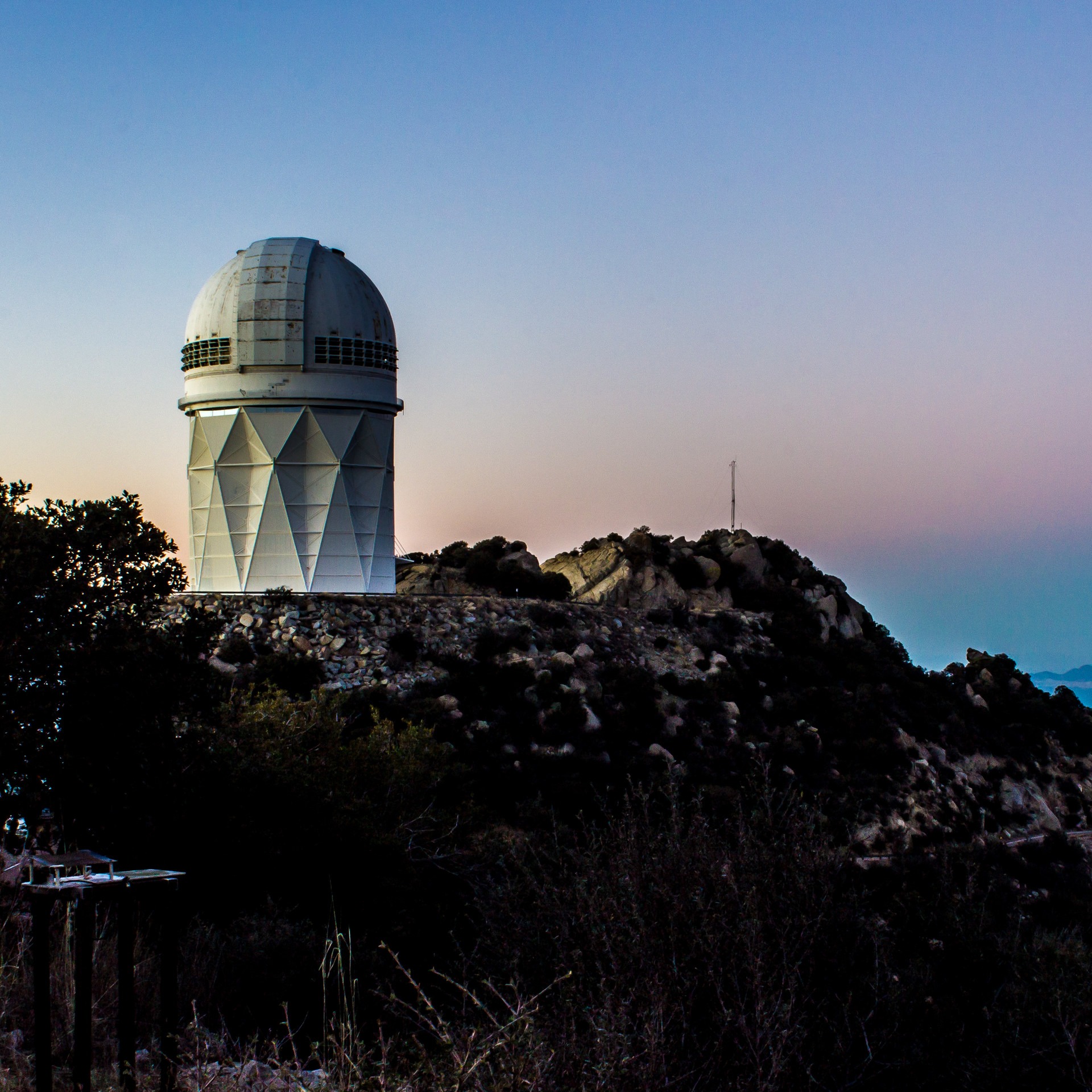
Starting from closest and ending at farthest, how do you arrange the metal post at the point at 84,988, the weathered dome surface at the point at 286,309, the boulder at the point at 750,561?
the metal post at the point at 84,988
the weathered dome surface at the point at 286,309
the boulder at the point at 750,561

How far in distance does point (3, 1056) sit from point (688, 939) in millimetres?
3868

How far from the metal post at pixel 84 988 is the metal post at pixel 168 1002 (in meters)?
0.39

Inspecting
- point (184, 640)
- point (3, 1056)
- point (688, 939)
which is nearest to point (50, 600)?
point (184, 640)

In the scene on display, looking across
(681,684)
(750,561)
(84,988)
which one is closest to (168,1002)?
(84,988)

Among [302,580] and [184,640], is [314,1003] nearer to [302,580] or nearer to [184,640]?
[184,640]

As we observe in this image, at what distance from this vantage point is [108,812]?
11000 mm

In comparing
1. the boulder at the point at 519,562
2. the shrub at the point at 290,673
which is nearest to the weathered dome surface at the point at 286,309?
the shrub at the point at 290,673

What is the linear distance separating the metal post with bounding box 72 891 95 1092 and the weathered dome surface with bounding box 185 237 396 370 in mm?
21911

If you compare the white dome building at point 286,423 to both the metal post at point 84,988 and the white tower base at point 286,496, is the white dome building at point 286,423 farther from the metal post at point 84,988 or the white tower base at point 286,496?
the metal post at point 84,988

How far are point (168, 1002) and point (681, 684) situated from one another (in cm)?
2446

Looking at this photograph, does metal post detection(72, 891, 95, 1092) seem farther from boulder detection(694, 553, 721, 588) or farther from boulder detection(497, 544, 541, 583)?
boulder detection(694, 553, 721, 588)

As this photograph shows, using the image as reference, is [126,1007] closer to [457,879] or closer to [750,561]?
[457,879]

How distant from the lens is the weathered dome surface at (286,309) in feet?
86.7

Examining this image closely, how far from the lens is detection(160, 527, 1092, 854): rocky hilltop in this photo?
25469mm
